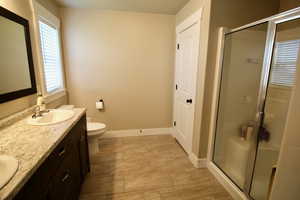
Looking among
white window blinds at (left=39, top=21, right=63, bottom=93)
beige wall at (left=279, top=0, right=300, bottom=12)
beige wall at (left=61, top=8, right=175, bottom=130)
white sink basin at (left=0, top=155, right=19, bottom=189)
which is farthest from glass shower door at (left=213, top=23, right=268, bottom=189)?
white window blinds at (left=39, top=21, right=63, bottom=93)

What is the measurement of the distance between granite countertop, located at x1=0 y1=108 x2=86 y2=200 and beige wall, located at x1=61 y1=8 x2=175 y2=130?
1.46m

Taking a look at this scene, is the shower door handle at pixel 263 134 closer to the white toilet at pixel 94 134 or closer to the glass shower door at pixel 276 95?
the glass shower door at pixel 276 95

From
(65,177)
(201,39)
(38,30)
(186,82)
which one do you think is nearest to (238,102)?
(186,82)

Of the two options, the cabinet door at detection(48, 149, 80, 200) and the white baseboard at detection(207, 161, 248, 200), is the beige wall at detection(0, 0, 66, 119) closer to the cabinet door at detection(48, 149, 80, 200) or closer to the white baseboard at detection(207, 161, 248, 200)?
the cabinet door at detection(48, 149, 80, 200)

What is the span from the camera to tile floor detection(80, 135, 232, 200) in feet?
5.67

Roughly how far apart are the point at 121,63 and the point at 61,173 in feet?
6.95

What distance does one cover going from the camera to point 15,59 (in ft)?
4.91

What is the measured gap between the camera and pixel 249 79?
6.18ft

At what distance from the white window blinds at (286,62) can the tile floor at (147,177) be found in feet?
4.59

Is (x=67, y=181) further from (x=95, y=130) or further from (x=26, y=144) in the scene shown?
(x=95, y=130)

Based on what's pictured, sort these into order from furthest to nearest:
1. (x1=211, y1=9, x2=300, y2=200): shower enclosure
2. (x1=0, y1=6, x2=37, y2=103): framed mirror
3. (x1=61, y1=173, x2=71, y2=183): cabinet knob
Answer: (x1=211, y1=9, x2=300, y2=200): shower enclosure, (x1=0, y1=6, x2=37, y2=103): framed mirror, (x1=61, y1=173, x2=71, y2=183): cabinet knob

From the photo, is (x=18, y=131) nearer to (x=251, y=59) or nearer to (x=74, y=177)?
(x=74, y=177)

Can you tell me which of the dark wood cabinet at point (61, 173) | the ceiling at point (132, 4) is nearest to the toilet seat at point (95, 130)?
the dark wood cabinet at point (61, 173)

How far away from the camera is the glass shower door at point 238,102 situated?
5.80 ft
